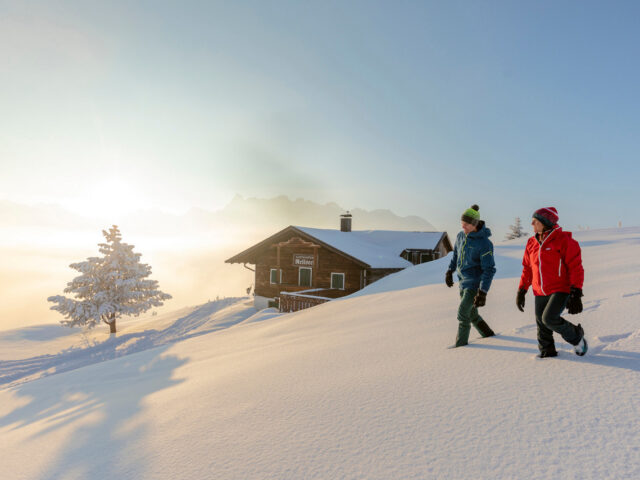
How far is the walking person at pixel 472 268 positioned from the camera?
3.76 meters

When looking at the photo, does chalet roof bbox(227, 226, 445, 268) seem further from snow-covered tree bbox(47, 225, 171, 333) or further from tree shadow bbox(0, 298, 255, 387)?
tree shadow bbox(0, 298, 255, 387)

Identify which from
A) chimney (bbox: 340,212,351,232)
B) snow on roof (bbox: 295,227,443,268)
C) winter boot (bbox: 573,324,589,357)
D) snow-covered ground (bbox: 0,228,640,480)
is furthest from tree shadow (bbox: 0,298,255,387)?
chimney (bbox: 340,212,351,232)

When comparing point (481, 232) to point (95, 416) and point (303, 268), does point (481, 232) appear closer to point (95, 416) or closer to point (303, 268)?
point (95, 416)

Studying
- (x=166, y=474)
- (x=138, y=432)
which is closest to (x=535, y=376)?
(x=166, y=474)

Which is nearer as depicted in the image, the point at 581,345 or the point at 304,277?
the point at 581,345

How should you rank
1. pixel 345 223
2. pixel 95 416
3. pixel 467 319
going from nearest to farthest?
pixel 95 416, pixel 467 319, pixel 345 223

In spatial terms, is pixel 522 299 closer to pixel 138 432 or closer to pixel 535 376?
pixel 535 376

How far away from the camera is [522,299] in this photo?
3.53 metres

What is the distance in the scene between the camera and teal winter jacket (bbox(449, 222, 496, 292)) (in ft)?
12.4

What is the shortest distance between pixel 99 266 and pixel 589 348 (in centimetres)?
2513

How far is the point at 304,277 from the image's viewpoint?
73.6ft

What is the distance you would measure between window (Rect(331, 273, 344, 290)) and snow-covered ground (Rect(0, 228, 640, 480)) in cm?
1602

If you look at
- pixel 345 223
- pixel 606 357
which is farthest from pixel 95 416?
pixel 345 223

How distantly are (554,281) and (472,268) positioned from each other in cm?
94
